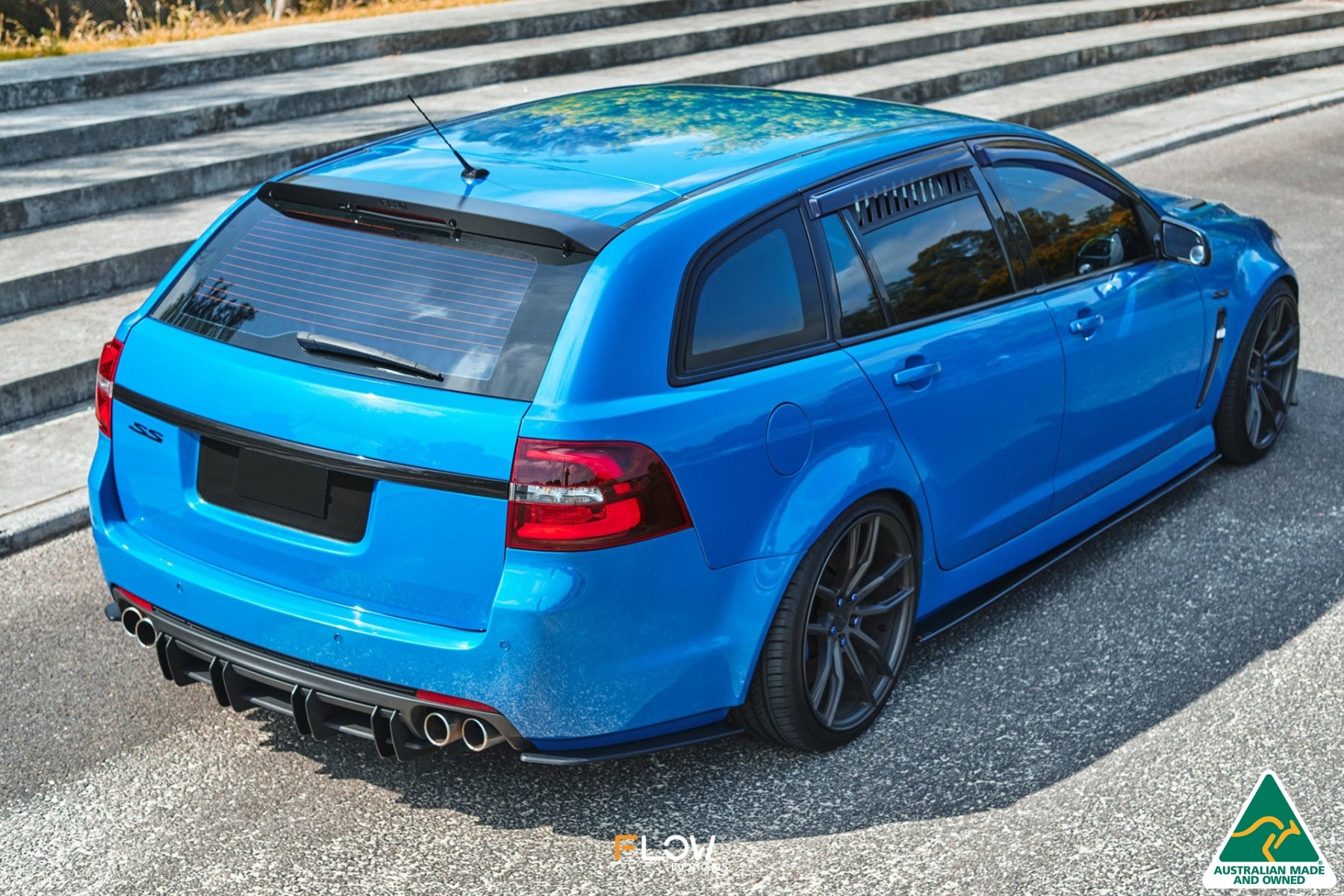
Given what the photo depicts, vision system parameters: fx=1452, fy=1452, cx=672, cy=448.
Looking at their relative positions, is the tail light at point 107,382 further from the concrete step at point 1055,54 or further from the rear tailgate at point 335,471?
the concrete step at point 1055,54

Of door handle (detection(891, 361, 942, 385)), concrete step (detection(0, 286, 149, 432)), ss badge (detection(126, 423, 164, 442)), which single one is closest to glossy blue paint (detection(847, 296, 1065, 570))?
door handle (detection(891, 361, 942, 385))

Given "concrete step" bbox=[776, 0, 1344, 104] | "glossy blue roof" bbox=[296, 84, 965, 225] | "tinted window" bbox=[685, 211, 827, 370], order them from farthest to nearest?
1. "concrete step" bbox=[776, 0, 1344, 104]
2. "glossy blue roof" bbox=[296, 84, 965, 225]
3. "tinted window" bbox=[685, 211, 827, 370]

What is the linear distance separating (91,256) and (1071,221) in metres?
5.43

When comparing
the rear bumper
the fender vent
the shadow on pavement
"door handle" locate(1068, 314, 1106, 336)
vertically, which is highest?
the fender vent

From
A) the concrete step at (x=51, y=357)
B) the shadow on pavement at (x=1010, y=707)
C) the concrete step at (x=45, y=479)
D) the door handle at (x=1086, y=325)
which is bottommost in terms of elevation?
the concrete step at (x=45, y=479)

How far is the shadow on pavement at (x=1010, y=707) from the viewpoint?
12.9ft

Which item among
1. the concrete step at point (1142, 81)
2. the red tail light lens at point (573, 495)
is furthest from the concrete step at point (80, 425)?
the red tail light lens at point (573, 495)

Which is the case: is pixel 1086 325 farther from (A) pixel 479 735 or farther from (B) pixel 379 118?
(B) pixel 379 118

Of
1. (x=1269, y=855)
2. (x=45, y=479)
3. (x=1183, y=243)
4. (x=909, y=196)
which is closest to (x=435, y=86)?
(x=45, y=479)

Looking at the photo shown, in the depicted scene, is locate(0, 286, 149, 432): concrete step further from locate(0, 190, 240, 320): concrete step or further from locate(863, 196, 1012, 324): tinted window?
→ locate(863, 196, 1012, 324): tinted window

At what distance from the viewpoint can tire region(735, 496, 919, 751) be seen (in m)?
3.87

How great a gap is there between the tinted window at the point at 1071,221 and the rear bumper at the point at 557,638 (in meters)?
1.78

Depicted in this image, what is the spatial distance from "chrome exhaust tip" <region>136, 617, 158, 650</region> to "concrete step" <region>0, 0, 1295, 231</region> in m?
5.35

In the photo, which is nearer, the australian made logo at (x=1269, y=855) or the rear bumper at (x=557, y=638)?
the rear bumper at (x=557, y=638)
